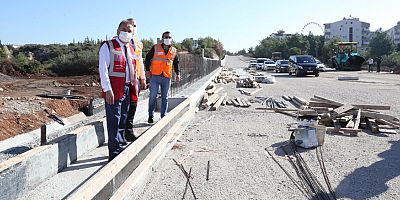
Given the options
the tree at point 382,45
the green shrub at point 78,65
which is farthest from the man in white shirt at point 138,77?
the tree at point 382,45

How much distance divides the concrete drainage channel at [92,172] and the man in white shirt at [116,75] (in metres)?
0.43

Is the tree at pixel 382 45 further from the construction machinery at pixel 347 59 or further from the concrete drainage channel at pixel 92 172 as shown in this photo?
the concrete drainage channel at pixel 92 172

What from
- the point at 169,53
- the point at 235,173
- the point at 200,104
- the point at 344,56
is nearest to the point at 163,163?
the point at 235,173

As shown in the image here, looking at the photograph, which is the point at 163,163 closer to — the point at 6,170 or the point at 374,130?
the point at 6,170

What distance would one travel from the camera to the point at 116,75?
5363mm

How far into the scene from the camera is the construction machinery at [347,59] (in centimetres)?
4234

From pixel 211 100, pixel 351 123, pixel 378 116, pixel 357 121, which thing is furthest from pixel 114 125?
pixel 211 100

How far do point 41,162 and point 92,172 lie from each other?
0.69 m

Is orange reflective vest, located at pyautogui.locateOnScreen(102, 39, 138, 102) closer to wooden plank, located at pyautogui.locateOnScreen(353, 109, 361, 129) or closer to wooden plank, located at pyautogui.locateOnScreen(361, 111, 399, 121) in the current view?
wooden plank, located at pyautogui.locateOnScreen(353, 109, 361, 129)

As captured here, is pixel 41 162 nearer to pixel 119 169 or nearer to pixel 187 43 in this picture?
pixel 119 169

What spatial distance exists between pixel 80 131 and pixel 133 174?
169 centimetres

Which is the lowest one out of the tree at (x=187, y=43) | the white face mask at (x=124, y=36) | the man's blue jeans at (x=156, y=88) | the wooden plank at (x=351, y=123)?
the wooden plank at (x=351, y=123)

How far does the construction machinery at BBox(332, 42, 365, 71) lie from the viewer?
42.3 metres

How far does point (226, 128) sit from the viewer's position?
9.54 meters
